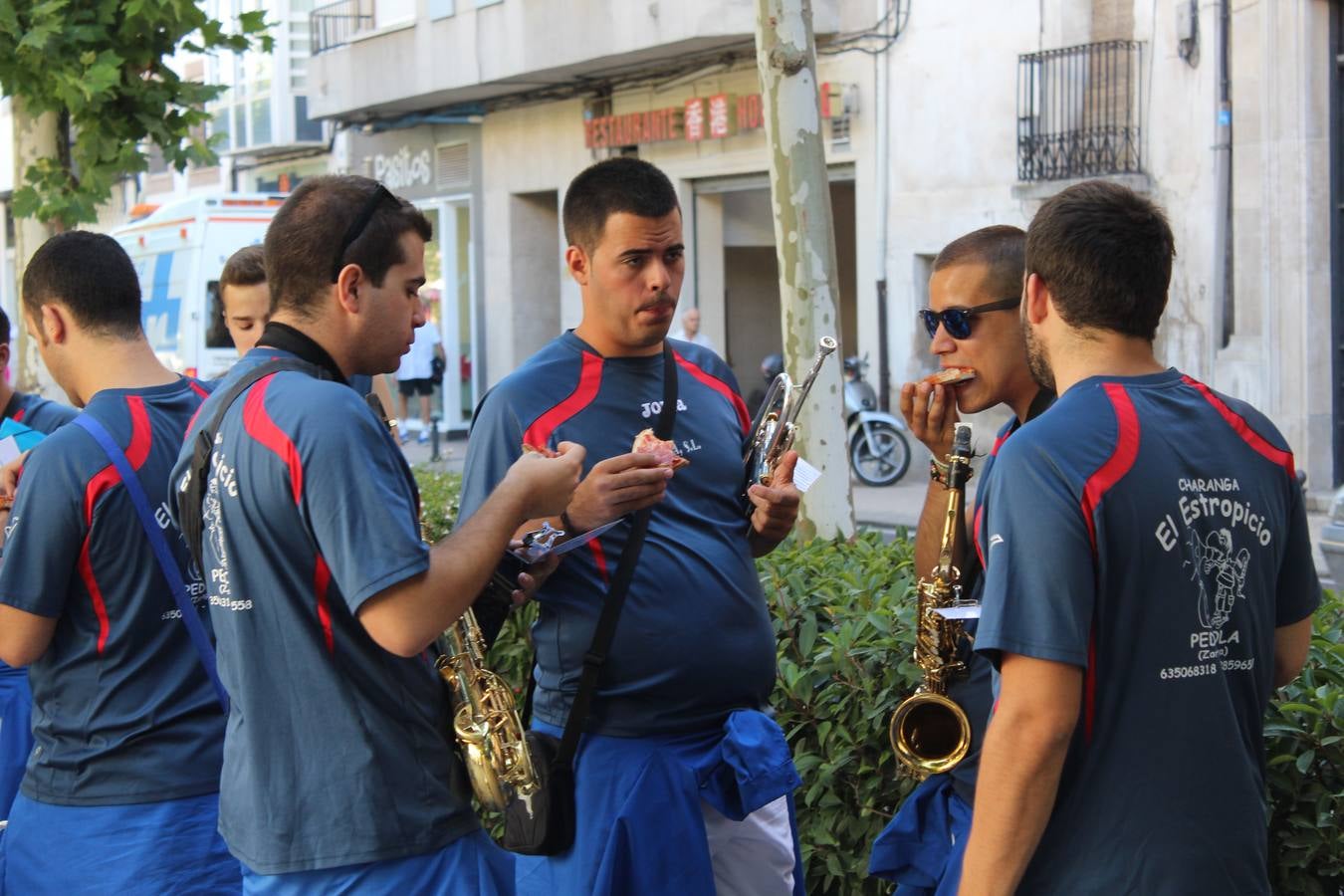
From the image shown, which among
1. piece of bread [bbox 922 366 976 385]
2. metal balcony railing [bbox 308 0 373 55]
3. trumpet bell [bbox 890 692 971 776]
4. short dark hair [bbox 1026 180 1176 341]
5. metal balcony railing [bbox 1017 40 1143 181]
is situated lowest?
trumpet bell [bbox 890 692 971 776]

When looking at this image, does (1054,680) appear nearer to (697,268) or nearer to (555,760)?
(555,760)

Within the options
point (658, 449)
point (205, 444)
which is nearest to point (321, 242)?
point (205, 444)

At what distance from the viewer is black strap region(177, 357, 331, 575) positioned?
3006 millimetres

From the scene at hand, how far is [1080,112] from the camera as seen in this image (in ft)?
57.0

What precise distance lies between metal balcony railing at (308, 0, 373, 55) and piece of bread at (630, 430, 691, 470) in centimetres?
2509

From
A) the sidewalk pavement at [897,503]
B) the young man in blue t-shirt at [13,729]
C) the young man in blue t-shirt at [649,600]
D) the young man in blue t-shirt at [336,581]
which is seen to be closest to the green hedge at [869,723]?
the young man in blue t-shirt at [649,600]

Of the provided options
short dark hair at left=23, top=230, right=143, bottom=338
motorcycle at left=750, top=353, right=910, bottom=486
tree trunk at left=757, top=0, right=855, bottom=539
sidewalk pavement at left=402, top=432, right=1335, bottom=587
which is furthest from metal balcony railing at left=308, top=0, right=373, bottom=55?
short dark hair at left=23, top=230, right=143, bottom=338

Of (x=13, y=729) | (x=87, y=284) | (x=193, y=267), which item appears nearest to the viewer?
(x=87, y=284)

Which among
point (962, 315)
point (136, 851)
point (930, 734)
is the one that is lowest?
point (136, 851)

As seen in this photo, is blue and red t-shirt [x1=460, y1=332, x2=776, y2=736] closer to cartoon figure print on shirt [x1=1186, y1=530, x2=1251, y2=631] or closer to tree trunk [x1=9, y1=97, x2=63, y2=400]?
cartoon figure print on shirt [x1=1186, y1=530, x2=1251, y2=631]

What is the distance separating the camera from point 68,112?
31.5ft

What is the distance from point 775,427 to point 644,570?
1.54 feet

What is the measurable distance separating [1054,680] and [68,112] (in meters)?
8.45

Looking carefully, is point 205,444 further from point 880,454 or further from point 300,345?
point 880,454
